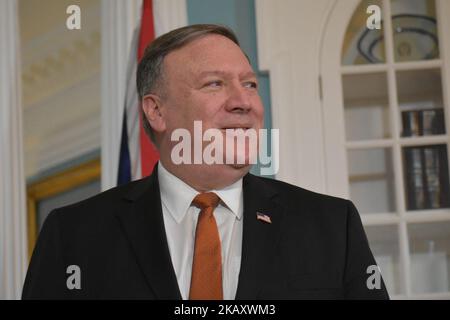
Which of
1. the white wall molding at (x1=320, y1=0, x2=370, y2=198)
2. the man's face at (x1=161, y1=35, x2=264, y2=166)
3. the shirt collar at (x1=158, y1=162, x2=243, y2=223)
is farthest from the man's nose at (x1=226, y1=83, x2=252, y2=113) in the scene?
the white wall molding at (x1=320, y1=0, x2=370, y2=198)

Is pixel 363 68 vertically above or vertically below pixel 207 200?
above

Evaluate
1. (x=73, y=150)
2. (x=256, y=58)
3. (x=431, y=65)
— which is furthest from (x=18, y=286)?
(x=73, y=150)

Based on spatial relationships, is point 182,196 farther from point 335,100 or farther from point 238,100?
point 335,100

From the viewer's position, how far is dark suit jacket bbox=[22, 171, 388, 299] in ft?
3.84

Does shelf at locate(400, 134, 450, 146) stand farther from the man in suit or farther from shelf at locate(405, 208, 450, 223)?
the man in suit

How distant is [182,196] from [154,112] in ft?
0.76

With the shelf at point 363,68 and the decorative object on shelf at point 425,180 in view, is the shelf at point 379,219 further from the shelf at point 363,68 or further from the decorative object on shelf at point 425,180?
the shelf at point 363,68

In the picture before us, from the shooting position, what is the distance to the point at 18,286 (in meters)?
2.15

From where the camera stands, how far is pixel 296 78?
228 centimetres

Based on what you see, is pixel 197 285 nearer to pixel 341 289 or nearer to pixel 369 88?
pixel 341 289

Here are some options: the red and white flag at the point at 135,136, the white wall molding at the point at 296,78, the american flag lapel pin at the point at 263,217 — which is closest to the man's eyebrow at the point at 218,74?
the american flag lapel pin at the point at 263,217

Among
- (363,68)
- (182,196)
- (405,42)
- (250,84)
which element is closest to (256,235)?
(182,196)

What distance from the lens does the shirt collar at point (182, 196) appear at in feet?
4.15

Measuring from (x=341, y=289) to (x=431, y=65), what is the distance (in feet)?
4.35
